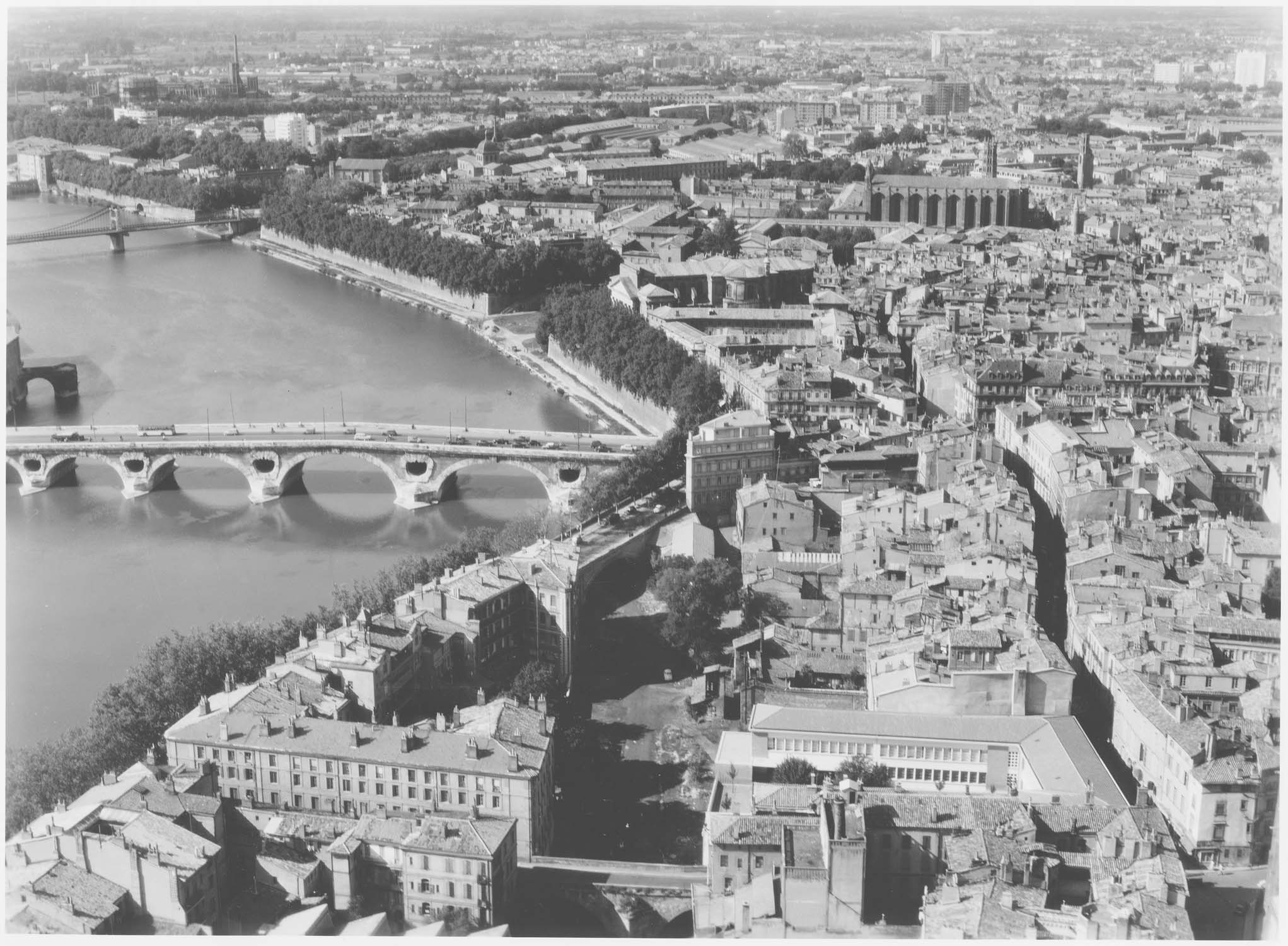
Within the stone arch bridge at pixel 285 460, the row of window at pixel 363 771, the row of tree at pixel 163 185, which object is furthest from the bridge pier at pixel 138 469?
the row of tree at pixel 163 185

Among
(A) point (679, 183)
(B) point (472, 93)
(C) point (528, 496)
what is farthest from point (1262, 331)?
(B) point (472, 93)

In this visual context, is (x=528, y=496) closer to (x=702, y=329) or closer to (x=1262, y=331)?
(x=702, y=329)

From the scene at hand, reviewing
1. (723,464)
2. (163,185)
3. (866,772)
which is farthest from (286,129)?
(866,772)

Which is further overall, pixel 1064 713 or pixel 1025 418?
pixel 1025 418

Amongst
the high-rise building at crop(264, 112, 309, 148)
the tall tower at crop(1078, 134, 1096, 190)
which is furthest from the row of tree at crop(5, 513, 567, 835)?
the high-rise building at crop(264, 112, 309, 148)

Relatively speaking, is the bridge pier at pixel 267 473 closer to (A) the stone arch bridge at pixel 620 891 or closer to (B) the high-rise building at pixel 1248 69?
(A) the stone arch bridge at pixel 620 891

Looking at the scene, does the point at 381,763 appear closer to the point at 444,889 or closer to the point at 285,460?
the point at 444,889
